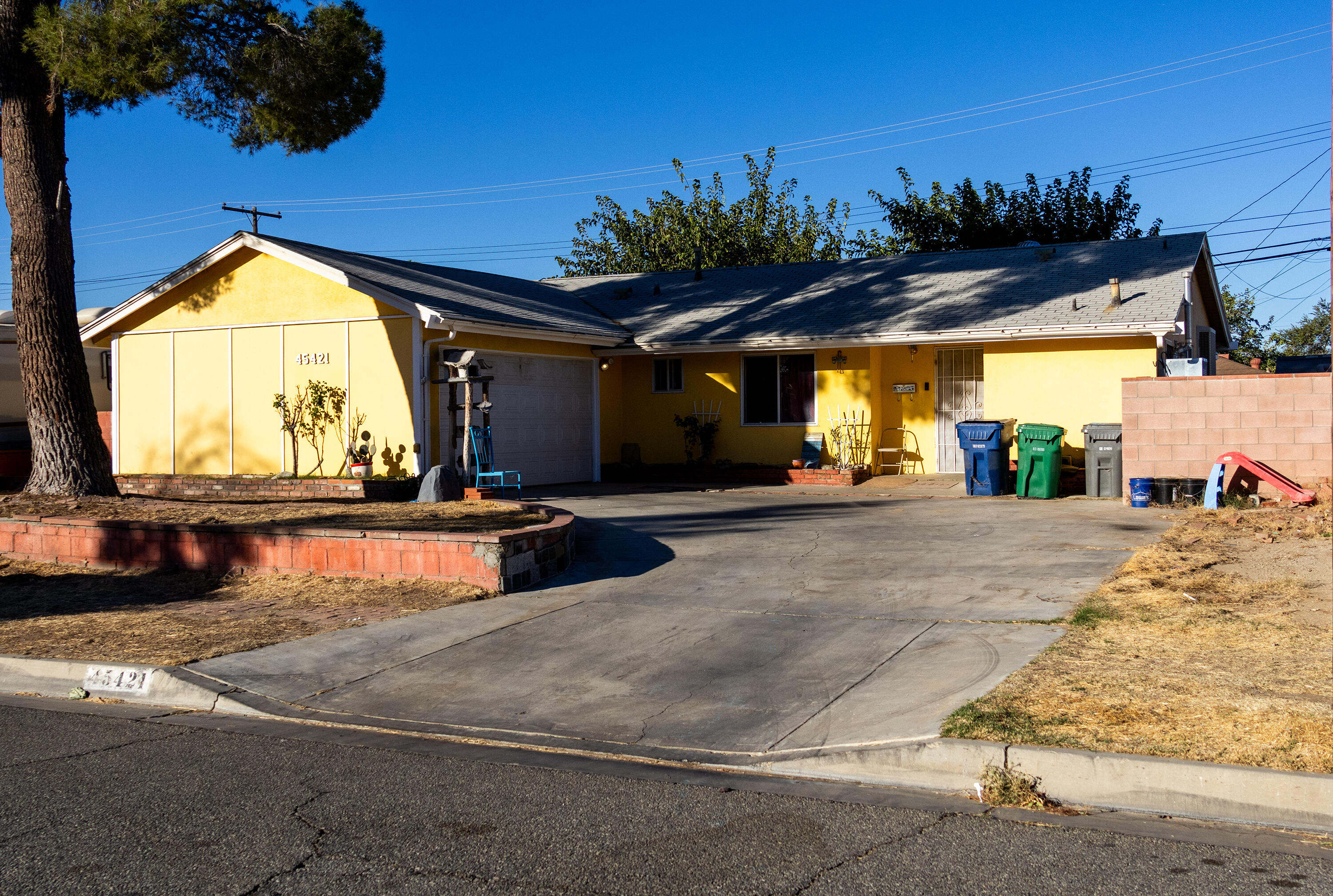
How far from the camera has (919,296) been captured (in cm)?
2072

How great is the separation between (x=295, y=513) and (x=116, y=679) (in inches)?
236

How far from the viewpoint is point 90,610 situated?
9391 mm

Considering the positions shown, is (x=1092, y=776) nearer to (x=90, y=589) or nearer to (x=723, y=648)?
(x=723, y=648)

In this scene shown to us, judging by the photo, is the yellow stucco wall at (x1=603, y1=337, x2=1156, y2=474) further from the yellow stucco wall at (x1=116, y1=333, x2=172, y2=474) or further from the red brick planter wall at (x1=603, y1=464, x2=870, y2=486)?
the yellow stucco wall at (x1=116, y1=333, x2=172, y2=474)

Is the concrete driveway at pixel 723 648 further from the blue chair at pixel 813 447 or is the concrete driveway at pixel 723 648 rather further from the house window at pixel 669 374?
the house window at pixel 669 374

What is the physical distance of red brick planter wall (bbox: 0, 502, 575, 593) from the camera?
977 centimetres

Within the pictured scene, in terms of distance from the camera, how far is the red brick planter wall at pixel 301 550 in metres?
9.77

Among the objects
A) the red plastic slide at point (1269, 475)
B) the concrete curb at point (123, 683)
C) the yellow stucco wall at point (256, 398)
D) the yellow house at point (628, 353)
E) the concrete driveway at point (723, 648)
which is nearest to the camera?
the concrete driveway at point (723, 648)

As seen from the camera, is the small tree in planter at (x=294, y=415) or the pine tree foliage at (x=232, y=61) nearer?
the pine tree foliage at (x=232, y=61)

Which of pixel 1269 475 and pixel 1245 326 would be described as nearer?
pixel 1269 475

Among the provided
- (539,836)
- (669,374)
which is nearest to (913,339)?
(669,374)

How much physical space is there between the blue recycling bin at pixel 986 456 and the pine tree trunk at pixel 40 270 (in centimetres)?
1240

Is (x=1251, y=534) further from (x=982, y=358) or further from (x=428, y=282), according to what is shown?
(x=428, y=282)

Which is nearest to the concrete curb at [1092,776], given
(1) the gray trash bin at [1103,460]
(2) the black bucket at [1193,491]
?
(2) the black bucket at [1193,491]
